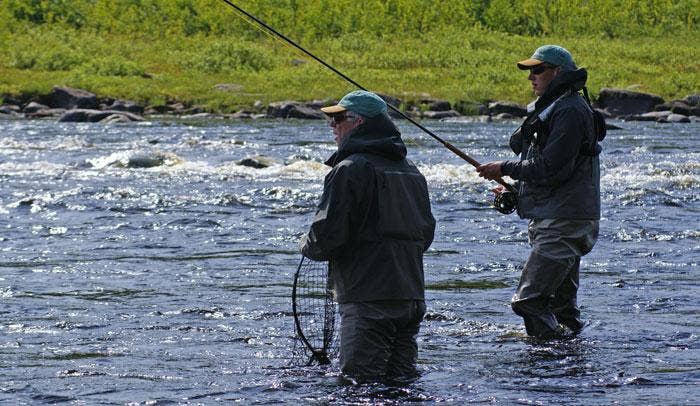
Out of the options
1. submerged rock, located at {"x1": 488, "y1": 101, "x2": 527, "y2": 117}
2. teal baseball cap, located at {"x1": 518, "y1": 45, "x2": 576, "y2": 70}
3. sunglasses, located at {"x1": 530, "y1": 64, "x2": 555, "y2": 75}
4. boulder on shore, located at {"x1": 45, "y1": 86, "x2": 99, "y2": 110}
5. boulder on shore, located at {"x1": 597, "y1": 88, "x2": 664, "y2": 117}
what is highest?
teal baseball cap, located at {"x1": 518, "y1": 45, "x2": 576, "y2": 70}

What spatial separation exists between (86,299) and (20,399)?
10.4ft

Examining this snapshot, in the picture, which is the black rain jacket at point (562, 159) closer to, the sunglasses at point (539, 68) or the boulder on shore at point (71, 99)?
the sunglasses at point (539, 68)

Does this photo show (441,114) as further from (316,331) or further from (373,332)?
(373,332)

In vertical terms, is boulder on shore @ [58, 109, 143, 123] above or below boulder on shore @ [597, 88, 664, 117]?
below

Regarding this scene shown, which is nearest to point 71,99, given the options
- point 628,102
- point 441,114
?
point 441,114

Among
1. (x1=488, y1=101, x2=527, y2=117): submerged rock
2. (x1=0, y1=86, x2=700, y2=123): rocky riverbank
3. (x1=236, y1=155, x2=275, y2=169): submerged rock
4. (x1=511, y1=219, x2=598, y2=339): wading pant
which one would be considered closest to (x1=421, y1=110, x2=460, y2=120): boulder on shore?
(x1=0, y1=86, x2=700, y2=123): rocky riverbank

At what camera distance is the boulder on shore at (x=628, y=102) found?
41.1m

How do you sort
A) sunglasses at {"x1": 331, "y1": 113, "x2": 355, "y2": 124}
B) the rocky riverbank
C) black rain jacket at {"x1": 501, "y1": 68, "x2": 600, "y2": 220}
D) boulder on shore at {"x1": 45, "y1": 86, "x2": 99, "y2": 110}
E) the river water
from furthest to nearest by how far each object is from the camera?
1. boulder on shore at {"x1": 45, "y1": 86, "x2": 99, "y2": 110}
2. the rocky riverbank
3. black rain jacket at {"x1": 501, "y1": 68, "x2": 600, "y2": 220}
4. the river water
5. sunglasses at {"x1": 331, "y1": 113, "x2": 355, "y2": 124}

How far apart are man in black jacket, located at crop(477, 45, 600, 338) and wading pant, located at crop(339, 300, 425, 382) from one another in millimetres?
1462

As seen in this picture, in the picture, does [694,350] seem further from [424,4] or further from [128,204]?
[424,4]

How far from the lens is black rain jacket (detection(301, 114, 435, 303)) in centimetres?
577

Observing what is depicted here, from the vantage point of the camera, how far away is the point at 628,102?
4128 cm

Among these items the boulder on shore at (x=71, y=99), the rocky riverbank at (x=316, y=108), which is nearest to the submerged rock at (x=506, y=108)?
the rocky riverbank at (x=316, y=108)

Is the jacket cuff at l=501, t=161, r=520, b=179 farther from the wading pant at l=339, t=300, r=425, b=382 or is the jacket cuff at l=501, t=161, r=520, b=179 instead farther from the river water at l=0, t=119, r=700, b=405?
the wading pant at l=339, t=300, r=425, b=382
